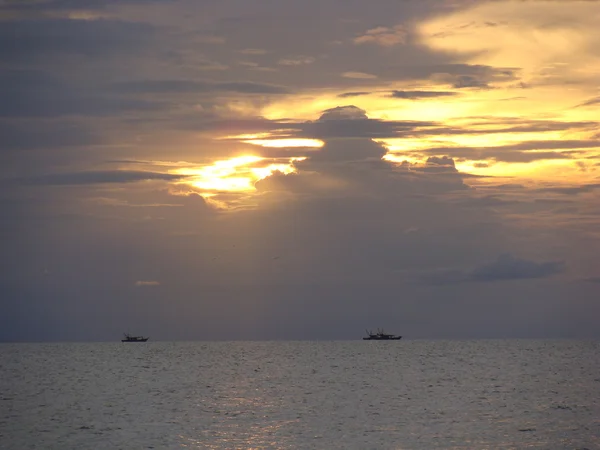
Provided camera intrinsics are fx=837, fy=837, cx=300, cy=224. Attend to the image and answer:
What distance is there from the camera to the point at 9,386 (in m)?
158

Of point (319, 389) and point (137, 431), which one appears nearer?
point (137, 431)

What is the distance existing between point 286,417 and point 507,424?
25155mm

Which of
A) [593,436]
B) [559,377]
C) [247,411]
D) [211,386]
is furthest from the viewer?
[559,377]

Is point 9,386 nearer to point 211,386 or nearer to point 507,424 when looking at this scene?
point 211,386

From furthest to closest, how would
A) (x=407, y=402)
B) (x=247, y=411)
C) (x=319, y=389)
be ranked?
1. (x=319, y=389)
2. (x=407, y=402)
3. (x=247, y=411)

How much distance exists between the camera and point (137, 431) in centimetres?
8712

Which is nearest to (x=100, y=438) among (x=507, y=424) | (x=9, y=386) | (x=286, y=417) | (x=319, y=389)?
(x=286, y=417)

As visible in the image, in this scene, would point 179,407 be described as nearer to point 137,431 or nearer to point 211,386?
point 137,431

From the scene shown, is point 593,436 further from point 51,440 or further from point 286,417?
point 51,440

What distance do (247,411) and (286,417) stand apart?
8.32 m

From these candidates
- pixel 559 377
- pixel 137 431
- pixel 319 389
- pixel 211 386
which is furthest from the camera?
pixel 559 377

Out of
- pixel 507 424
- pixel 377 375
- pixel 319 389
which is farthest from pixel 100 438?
pixel 377 375

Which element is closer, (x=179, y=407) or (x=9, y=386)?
(x=179, y=407)

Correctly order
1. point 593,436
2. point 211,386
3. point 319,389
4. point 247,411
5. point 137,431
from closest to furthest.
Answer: point 593,436 → point 137,431 → point 247,411 → point 319,389 → point 211,386
